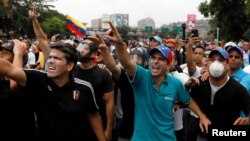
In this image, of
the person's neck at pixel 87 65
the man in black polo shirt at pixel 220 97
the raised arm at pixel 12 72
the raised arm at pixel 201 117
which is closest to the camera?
the raised arm at pixel 12 72

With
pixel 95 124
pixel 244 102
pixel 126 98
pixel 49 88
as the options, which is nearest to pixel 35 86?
pixel 49 88

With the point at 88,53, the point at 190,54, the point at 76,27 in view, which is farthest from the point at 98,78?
the point at 76,27

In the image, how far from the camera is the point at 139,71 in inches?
172

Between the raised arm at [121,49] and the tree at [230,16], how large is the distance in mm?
37082

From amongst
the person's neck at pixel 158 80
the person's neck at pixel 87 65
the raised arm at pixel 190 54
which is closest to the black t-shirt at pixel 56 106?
the person's neck at pixel 158 80

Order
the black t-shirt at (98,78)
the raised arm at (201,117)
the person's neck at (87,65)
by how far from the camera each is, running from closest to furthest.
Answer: the raised arm at (201,117) → the black t-shirt at (98,78) → the person's neck at (87,65)

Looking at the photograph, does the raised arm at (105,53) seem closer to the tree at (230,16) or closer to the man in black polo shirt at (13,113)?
the man in black polo shirt at (13,113)

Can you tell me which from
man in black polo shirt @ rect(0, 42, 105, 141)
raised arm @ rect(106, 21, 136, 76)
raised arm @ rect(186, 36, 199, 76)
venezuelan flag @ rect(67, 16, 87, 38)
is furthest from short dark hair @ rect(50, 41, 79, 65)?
venezuelan flag @ rect(67, 16, 87, 38)

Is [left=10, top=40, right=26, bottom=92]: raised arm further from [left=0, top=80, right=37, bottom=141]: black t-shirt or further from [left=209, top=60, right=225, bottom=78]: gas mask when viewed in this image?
[left=209, top=60, right=225, bottom=78]: gas mask

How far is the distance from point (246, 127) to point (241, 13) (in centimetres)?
3755

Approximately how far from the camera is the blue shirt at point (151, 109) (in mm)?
4387

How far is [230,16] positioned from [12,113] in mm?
38442

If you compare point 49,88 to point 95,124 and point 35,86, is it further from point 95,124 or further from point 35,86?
point 95,124

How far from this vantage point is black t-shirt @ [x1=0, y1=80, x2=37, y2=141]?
4.54m
